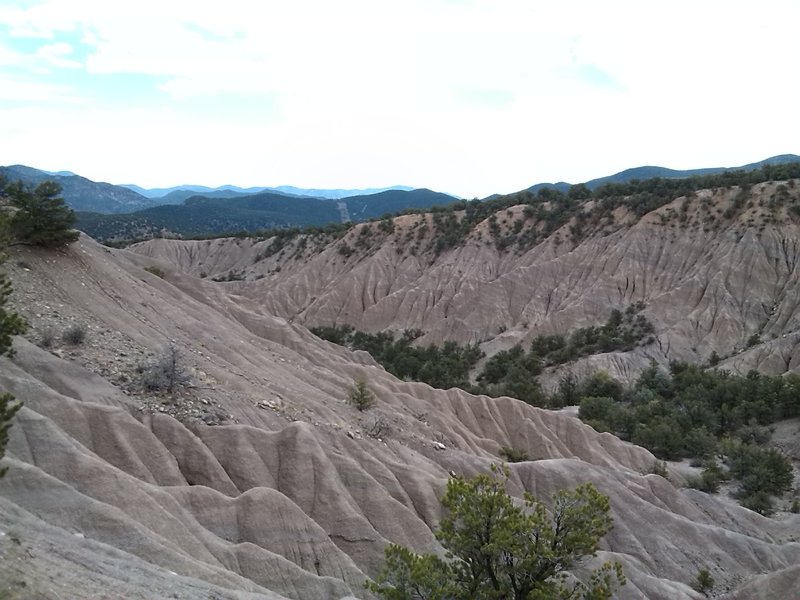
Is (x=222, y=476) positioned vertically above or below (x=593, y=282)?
below

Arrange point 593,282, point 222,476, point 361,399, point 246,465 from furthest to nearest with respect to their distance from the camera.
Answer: point 593,282 → point 361,399 → point 246,465 → point 222,476

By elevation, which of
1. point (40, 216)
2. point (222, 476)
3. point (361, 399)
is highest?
point (40, 216)

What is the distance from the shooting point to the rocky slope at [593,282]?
49.8 m

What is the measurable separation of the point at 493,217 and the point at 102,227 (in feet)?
327

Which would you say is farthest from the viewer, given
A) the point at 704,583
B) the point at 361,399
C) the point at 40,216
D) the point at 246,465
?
the point at 361,399

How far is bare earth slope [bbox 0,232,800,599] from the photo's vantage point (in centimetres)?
1137

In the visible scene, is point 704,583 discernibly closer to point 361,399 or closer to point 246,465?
A: point 361,399

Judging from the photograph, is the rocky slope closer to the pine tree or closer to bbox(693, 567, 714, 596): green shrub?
the pine tree

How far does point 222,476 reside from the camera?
15711mm

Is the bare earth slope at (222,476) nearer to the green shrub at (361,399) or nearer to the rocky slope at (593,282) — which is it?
the green shrub at (361,399)

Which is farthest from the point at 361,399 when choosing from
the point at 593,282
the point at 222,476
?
the point at 593,282

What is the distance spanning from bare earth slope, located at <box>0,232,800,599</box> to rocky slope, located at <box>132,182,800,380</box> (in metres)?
25.5

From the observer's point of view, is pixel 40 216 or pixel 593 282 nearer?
pixel 40 216

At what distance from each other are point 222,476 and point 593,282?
4831cm
